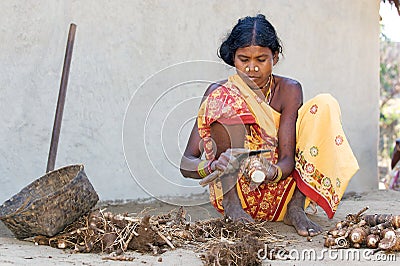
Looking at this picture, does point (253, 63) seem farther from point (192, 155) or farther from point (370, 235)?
point (370, 235)

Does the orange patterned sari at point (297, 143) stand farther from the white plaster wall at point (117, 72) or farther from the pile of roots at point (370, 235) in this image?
the white plaster wall at point (117, 72)

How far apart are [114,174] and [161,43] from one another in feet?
2.77

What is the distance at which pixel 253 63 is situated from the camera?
8.52 feet

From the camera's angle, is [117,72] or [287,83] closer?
[287,83]

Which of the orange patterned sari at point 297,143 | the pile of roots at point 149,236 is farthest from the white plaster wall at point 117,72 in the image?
the pile of roots at point 149,236

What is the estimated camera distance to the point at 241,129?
8.29ft

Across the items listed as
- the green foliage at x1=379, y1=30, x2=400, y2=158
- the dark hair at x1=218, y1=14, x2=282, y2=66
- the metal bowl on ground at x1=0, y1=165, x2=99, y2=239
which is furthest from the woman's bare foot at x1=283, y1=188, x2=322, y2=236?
the green foliage at x1=379, y1=30, x2=400, y2=158

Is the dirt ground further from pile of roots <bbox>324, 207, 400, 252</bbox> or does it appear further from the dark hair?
the dark hair

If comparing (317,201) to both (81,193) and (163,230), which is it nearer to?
(163,230)

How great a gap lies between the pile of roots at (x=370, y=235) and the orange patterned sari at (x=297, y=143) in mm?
236

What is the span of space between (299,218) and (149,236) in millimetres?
698

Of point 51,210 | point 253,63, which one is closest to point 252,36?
point 253,63

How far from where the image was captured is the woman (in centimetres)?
251

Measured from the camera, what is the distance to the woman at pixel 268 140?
2506mm
